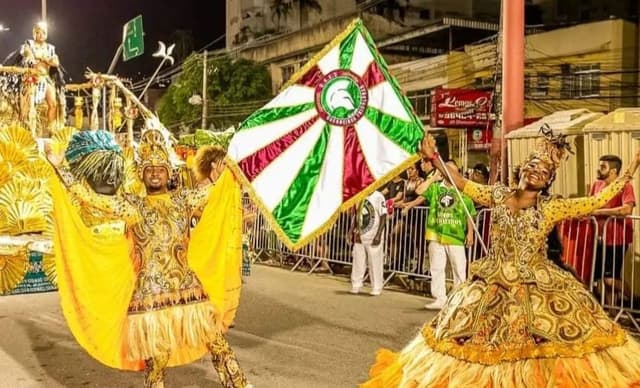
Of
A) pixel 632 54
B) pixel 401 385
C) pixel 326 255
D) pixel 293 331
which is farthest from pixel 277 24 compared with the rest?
pixel 401 385

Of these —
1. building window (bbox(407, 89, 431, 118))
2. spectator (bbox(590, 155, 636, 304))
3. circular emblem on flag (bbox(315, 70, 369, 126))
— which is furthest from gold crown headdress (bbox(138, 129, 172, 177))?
building window (bbox(407, 89, 431, 118))

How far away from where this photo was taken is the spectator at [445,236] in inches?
350

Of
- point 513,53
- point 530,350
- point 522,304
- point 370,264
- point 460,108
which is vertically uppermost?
point 460,108

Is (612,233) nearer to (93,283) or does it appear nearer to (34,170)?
(93,283)

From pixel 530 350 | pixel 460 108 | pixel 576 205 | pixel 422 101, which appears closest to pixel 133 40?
pixel 576 205

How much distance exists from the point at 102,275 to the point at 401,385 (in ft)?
6.89

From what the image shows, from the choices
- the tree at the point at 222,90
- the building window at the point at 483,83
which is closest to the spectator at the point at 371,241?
the building window at the point at 483,83

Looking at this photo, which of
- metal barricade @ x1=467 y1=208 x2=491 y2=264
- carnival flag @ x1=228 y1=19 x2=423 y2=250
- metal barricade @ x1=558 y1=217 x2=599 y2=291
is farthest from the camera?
metal barricade @ x1=467 y1=208 x2=491 y2=264

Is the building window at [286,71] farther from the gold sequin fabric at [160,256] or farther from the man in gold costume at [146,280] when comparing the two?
the gold sequin fabric at [160,256]

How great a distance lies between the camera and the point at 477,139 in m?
24.0

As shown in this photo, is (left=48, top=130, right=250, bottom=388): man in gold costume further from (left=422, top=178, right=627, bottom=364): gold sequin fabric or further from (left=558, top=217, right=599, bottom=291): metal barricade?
(left=558, top=217, right=599, bottom=291): metal barricade

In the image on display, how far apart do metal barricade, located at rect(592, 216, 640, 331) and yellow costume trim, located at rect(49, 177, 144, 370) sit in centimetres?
519

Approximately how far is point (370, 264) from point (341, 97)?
5.10m

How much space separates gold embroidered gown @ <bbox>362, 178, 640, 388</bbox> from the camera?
4108 millimetres
